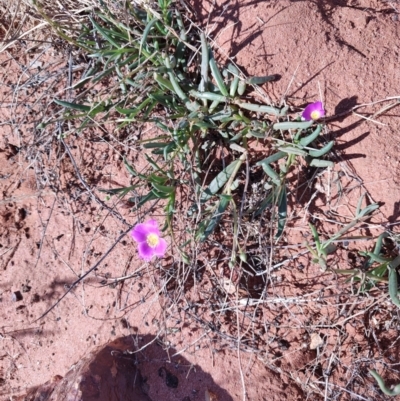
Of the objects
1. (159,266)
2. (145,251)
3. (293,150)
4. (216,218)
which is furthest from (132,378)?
(293,150)

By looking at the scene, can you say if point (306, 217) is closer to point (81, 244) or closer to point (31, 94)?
point (81, 244)

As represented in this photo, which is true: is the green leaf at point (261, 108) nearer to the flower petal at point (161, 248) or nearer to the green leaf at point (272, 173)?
the green leaf at point (272, 173)

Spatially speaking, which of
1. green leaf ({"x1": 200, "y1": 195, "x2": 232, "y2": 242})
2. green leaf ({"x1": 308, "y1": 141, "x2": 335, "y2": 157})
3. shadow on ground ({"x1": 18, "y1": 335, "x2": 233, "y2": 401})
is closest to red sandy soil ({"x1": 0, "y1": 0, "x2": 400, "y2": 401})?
shadow on ground ({"x1": 18, "y1": 335, "x2": 233, "y2": 401})

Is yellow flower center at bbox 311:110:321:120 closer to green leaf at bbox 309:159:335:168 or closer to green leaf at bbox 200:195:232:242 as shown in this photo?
green leaf at bbox 309:159:335:168

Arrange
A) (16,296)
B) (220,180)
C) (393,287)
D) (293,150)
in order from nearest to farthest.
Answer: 1. (393,287)
2. (293,150)
3. (220,180)
4. (16,296)

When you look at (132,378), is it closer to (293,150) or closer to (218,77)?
(293,150)
